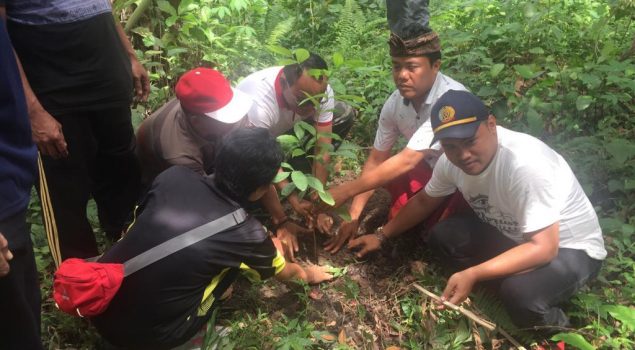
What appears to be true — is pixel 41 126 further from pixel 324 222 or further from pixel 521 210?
pixel 521 210

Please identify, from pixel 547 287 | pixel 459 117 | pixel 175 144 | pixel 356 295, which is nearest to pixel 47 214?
pixel 175 144

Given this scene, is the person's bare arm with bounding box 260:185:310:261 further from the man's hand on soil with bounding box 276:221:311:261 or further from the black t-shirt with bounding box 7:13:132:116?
the black t-shirt with bounding box 7:13:132:116

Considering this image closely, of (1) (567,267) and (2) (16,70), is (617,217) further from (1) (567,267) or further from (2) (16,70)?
(2) (16,70)

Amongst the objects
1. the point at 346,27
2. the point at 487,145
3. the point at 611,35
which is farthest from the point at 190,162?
the point at 611,35

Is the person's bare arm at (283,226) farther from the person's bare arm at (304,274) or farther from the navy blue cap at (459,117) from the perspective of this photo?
the navy blue cap at (459,117)

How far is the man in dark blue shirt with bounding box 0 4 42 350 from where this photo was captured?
1497mm

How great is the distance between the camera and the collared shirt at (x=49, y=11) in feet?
7.21

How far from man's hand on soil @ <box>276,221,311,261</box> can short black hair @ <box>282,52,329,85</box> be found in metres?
1.00

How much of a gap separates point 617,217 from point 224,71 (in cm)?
378

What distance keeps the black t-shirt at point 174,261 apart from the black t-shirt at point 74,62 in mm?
663

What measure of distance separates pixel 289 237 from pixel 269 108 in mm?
942

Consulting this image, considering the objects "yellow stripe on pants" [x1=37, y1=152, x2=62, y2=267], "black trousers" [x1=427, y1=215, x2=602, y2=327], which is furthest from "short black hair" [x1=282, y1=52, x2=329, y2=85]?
"black trousers" [x1=427, y1=215, x2=602, y2=327]

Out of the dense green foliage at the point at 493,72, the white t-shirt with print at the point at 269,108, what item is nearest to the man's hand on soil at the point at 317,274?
the dense green foliage at the point at 493,72

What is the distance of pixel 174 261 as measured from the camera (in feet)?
7.09
